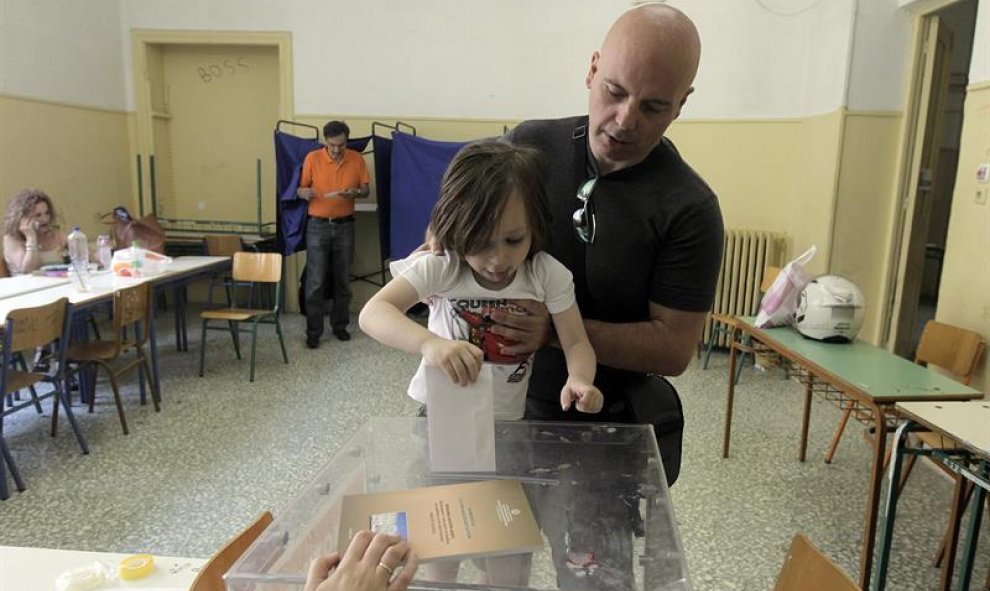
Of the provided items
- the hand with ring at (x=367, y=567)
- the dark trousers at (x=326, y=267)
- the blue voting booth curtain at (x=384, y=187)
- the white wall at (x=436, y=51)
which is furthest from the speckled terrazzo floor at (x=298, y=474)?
the white wall at (x=436, y=51)

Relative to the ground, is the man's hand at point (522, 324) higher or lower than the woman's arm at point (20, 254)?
higher

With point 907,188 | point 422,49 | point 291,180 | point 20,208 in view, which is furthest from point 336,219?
point 907,188

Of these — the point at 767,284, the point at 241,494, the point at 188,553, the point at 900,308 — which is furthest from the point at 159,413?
the point at 900,308

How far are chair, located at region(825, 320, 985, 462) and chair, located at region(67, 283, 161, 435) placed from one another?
3222 mm

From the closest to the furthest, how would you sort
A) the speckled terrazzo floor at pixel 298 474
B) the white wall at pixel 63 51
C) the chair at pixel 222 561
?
1. the chair at pixel 222 561
2. the speckled terrazzo floor at pixel 298 474
3. the white wall at pixel 63 51

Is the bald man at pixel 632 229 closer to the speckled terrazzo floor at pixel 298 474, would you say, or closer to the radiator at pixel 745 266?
the speckled terrazzo floor at pixel 298 474

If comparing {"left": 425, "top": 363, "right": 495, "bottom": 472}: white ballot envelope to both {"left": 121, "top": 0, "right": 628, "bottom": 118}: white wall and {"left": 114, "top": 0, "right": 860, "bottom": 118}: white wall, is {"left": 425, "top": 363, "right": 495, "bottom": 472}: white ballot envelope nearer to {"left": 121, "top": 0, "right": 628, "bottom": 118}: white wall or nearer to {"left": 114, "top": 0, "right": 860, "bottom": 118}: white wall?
{"left": 114, "top": 0, "right": 860, "bottom": 118}: white wall

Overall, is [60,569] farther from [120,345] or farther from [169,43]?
[169,43]

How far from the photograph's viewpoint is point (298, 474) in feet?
8.96

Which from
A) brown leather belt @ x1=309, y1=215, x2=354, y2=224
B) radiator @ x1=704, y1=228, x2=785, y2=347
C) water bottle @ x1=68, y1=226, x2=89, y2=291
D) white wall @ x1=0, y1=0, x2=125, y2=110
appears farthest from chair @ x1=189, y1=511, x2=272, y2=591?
white wall @ x1=0, y1=0, x2=125, y2=110

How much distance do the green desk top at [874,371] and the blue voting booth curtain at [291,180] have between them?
3658 mm

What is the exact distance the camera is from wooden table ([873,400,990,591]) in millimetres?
1624

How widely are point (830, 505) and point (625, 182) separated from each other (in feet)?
6.76

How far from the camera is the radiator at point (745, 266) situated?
15.2ft
